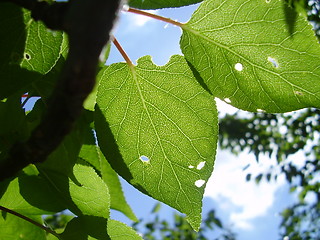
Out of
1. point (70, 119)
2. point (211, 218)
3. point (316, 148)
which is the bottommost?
point (70, 119)

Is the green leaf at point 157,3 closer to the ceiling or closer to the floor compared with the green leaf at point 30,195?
closer to the ceiling

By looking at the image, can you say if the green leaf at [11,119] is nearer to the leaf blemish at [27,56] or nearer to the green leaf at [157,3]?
the leaf blemish at [27,56]

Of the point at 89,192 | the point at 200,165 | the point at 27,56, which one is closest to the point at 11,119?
the point at 27,56

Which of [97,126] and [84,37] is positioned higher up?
[97,126]

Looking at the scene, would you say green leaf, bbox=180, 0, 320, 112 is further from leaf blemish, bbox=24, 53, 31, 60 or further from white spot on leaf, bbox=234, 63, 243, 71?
leaf blemish, bbox=24, 53, 31, 60

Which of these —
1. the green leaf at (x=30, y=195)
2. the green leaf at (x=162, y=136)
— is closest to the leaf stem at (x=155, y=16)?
the green leaf at (x=162, y=136)

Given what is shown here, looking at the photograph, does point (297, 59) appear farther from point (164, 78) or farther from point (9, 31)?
point (9, 31)

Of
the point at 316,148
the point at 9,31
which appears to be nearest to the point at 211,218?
the point at 316,148
